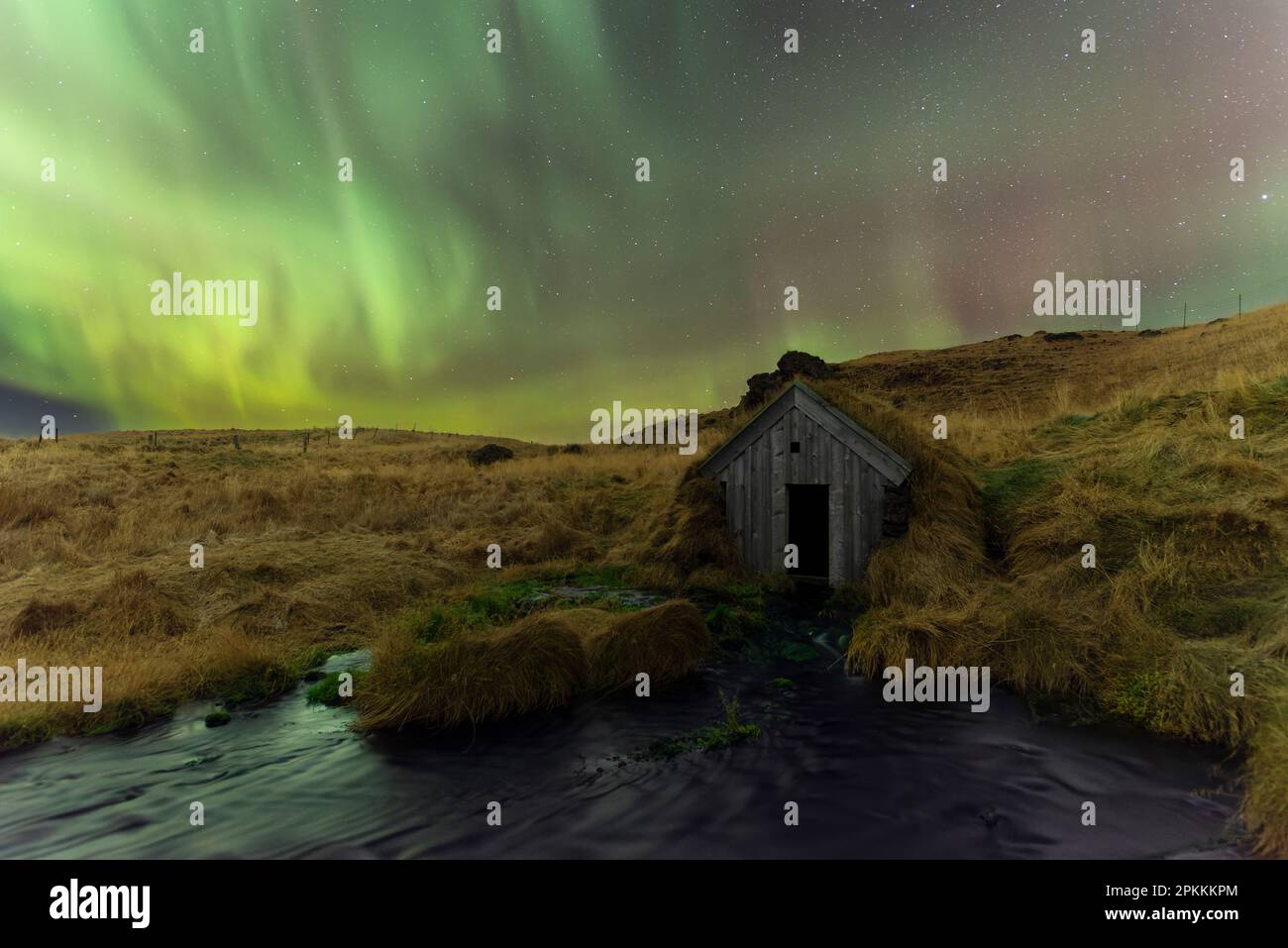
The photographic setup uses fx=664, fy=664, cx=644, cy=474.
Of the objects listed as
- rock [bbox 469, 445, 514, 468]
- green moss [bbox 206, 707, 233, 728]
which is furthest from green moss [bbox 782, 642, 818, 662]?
rock [bbox 469, 445, 514, 468]

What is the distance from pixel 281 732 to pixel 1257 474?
16071mm

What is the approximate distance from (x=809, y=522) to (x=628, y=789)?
11.2 m

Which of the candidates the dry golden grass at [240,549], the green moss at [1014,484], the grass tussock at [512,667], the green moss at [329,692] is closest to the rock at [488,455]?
the dry golden grass at [240,549]

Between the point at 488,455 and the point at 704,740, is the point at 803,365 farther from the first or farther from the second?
the point at 704,740

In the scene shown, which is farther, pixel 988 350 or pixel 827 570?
pixel 988 350

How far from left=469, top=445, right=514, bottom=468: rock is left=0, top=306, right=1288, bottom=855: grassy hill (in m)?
14.8

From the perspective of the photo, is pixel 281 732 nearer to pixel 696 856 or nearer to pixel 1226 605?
pixel 696 856

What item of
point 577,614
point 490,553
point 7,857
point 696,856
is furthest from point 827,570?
point 7,857

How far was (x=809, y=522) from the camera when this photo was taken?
17031 millimetres

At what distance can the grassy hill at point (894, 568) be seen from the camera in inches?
343

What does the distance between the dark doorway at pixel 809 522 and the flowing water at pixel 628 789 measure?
760 cm

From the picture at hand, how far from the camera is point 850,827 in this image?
6180 millimetres

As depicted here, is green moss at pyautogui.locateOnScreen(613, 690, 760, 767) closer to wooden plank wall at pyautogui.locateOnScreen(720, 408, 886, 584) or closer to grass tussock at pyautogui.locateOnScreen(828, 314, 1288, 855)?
grass tussock at pyautogui.locateOnScreen(828, 314, 1288, 855)

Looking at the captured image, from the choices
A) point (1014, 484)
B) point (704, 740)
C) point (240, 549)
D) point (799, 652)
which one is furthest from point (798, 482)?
point (240, 549)
